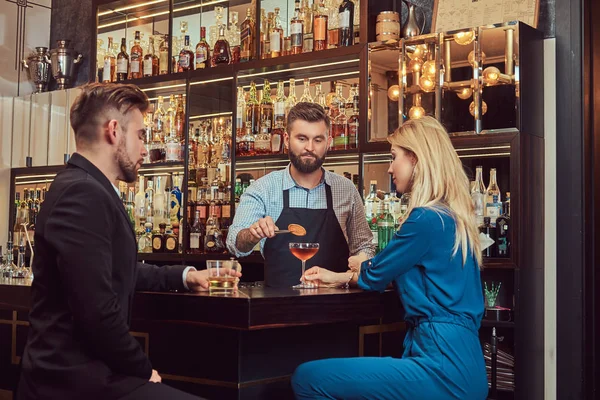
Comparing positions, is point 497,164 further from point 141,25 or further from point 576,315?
point 141,25

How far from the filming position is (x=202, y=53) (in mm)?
5164

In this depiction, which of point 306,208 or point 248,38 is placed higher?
point 248,38

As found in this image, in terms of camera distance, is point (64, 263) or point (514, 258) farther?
point (514, 258)

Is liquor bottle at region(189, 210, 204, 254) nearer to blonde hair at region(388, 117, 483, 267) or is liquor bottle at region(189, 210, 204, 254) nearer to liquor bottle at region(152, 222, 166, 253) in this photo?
liquor bottle at region(152, 222, 166, 253)

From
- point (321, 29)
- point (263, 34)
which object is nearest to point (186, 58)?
point (263, 34)

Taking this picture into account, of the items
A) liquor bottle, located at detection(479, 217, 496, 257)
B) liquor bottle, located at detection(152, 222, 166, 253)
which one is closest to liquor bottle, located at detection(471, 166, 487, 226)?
liquor bottle, located at detection(479, 217, 496, 257)

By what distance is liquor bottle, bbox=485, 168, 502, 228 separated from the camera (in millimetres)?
3877

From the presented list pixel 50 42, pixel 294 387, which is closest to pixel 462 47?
pixel 294 387

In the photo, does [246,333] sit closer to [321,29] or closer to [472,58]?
[472,58]

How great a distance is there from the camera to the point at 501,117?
3.86 metres

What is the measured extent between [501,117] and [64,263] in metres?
2.62

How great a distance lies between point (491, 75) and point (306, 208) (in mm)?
1126

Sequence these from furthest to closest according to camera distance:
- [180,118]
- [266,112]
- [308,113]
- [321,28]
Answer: [180,118], [266,112], [321,28], [308,113]

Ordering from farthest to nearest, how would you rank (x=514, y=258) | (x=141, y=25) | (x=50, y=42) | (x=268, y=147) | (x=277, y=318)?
(x=50, y=42) → (x=141, y=25) → (x=268, y=147) → (x=514, y=258) → (x=277, y=318)
